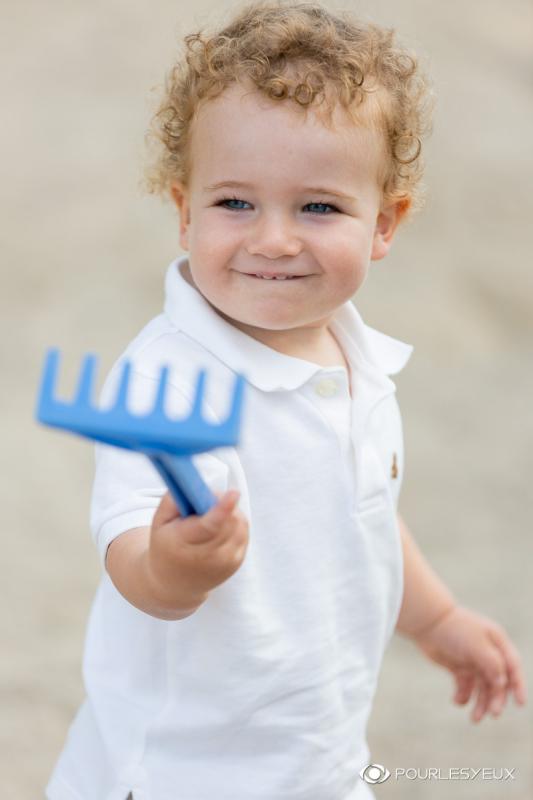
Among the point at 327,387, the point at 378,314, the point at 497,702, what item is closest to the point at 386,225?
the point at 327,387

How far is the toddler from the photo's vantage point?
4.15ft

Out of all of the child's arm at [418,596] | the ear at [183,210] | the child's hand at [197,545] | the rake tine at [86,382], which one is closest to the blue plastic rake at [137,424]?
the rake tine at [86,382]

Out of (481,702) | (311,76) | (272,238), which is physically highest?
(311,76)

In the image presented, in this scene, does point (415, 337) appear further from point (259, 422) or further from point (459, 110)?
point (259, 422)

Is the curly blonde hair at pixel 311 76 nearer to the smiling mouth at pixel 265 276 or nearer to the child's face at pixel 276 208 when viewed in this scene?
the child's face at pixel 276 208

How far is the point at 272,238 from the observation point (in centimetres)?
126

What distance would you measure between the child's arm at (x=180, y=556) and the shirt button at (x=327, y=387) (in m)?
0.29

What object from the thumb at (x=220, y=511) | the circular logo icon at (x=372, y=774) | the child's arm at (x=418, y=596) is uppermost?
the thumb at (x=220, y=511)

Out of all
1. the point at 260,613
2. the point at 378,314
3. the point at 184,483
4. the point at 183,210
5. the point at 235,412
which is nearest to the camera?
the point at 235,412

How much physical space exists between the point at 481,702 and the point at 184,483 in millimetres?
954

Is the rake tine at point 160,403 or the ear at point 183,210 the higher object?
the ear at point 183,210

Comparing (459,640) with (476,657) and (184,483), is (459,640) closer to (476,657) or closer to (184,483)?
(476,657)

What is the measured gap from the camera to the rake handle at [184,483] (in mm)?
952

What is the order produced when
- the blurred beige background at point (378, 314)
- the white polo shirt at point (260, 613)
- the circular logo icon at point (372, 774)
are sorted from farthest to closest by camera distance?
1. the blurred beige background at point (378, 314)
2. the circular logo icon at point (372, 774)
3. the white polo shirt at point (260, 613)
